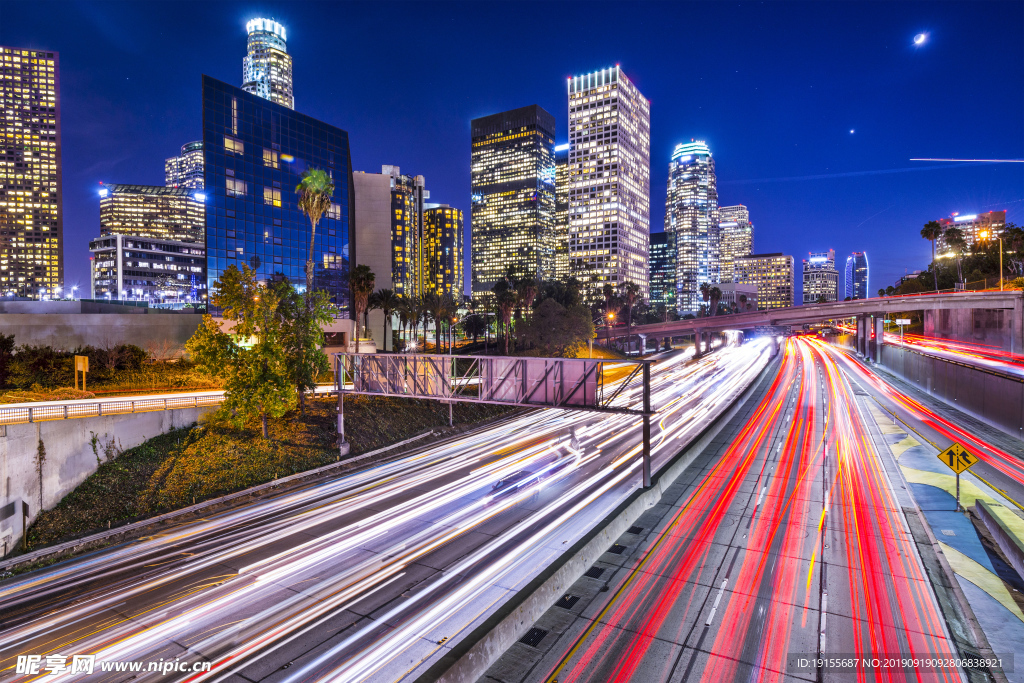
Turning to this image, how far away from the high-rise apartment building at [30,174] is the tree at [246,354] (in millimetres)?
205925

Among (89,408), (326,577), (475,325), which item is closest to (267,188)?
(475,325)

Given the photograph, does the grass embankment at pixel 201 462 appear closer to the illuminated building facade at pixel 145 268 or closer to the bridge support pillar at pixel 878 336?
the bridge support pillar at pixel 878 336

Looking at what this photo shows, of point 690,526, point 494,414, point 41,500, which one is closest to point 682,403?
point 494,414

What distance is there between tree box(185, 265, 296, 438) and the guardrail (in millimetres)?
2328

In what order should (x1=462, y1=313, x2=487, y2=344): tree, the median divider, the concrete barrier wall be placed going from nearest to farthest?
the median divider → the concrete barrier wall → (x1=462, y1=313, x2=487, y2=344): tree

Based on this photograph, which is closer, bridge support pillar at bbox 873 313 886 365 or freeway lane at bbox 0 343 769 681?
freeway lane at bbox 0 343 769 681

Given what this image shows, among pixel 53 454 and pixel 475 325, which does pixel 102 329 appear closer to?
pixel 53 454

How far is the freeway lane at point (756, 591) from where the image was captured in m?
10.2

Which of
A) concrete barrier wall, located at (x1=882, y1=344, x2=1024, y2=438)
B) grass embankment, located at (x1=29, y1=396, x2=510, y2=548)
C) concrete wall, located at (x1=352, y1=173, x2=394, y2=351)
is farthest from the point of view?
concrete wall, located at (x1=352, y1=173, x2=394, y2=351)

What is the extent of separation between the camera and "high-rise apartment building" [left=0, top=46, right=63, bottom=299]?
6560 inches

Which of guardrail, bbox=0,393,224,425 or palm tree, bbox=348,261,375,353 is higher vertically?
palm tree, bbox=348,261,375,353

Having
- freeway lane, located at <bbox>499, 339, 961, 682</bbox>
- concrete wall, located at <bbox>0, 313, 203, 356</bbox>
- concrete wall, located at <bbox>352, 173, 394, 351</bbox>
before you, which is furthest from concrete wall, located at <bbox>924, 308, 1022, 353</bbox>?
concrete wall, located at <bbox>352, 173, 394, 351</bbox>

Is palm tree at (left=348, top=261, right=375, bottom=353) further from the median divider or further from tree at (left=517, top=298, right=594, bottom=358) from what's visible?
the median divider

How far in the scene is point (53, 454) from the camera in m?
19.5
